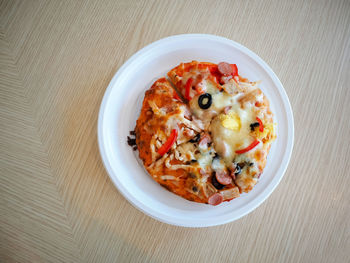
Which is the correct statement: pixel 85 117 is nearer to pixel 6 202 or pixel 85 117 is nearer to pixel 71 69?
pixel 71 69

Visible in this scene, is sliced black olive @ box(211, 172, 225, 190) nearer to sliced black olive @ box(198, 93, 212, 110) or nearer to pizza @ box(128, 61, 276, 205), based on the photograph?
pizza @ box(128, 61, 276, 205)

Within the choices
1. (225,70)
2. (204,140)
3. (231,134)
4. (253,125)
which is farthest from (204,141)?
(225,70)

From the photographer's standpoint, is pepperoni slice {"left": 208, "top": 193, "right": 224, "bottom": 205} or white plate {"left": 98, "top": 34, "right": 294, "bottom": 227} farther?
white plate {"left": 98, "top": 34, "right": 294, "bottom": 227}

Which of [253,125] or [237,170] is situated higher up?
[253,125]

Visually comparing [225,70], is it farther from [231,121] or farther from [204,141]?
[204,141]

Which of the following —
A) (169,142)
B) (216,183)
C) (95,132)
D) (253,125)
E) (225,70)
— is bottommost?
(95,132)

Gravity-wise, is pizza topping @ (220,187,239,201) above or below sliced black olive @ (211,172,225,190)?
below

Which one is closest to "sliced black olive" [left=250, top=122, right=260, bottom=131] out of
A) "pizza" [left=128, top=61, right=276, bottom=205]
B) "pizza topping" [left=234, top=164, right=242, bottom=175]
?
"pizza" [left=128, top=61, right=276, bottom=205]
